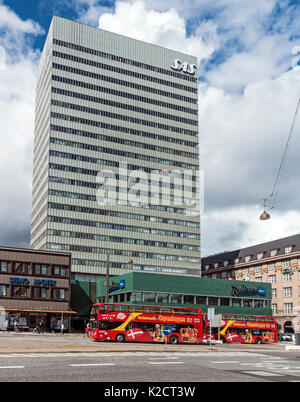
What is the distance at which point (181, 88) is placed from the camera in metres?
129

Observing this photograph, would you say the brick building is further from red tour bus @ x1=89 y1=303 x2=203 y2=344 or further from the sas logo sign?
the sas logo sign

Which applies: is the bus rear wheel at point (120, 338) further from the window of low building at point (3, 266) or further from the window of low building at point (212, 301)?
the window of low building at point (3, 266)

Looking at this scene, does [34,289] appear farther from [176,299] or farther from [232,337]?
[232,337]

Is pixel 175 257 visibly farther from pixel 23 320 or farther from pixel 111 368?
pixel 111 368

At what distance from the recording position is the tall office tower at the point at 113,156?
353ft

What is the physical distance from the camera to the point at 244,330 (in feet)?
185

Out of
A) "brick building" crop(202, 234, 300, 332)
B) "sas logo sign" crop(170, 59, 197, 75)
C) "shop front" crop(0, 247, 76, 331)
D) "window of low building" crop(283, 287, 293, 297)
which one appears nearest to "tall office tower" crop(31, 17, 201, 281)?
"sas logo sign" crop(170, 59, 197, 75)

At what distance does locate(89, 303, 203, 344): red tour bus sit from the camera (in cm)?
4597

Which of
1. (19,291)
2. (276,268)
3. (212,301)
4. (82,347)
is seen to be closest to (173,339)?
(82,347)

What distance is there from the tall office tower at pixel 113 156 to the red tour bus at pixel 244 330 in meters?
54.6

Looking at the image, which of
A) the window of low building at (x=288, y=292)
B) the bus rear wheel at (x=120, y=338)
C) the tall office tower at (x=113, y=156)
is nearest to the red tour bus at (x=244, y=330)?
the bus rear wheel at (x=120, y=338)

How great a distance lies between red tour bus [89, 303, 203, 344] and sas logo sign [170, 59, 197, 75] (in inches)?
3713

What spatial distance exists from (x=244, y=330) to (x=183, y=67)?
9303cm
